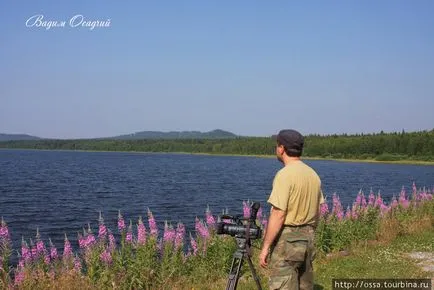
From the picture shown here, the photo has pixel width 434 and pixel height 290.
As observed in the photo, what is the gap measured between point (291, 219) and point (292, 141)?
3.20 ft

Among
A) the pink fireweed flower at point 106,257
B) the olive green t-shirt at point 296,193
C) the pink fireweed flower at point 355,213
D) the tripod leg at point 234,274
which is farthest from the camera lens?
the pink fireweed flower at point 355,213

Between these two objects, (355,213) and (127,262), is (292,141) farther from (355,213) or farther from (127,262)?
(355,213)

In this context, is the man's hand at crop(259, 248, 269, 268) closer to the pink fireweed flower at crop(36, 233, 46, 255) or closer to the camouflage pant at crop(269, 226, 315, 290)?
the camouflage pant at crop(269, 226, 315, 290)

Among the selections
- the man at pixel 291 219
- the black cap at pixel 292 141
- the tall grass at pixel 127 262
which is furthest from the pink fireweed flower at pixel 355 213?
the black cap at pixel 292 141

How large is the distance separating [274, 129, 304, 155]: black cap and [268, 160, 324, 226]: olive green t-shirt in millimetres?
165

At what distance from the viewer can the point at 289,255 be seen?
246 inches

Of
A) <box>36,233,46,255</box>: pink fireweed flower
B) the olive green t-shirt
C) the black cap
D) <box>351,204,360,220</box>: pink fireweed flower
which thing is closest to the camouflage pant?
the olive green t-shirt

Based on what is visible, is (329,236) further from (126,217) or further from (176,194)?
(176,194)

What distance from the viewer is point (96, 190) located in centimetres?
4747

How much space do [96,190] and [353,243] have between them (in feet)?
121

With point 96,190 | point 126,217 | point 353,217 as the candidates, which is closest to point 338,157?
point 96,190

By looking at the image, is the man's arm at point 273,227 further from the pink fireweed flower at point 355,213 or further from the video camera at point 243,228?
the pink fireweed flower at point 355,213

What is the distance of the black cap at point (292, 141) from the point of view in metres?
6.31

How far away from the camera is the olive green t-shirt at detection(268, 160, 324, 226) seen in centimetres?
608
